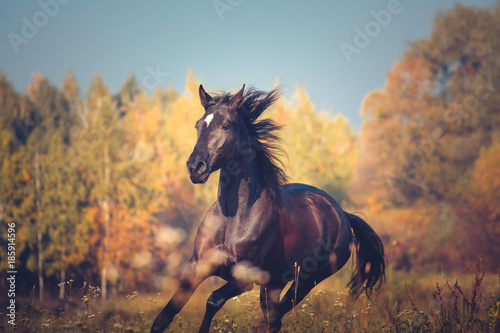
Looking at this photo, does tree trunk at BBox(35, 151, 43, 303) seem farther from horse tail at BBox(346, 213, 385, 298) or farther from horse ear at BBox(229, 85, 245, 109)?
horse ear at BBox(229, 85, 245, 109)

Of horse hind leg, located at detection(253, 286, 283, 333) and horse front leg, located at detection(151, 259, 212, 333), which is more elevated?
horse front leg, located at detection(151, 259, 212, 333)

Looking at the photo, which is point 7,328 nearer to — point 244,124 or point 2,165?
point 244,124

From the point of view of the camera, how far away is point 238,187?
446 centimetres

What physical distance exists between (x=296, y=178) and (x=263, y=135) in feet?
75.0

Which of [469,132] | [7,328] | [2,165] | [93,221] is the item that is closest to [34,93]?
[2,165]

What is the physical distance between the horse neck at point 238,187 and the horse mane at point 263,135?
7.9 inches

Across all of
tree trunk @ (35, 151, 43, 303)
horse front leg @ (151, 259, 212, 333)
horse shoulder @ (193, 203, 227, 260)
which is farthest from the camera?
tree trunk @ (35, 151, 43, 303)

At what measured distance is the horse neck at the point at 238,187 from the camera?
439 centimetres

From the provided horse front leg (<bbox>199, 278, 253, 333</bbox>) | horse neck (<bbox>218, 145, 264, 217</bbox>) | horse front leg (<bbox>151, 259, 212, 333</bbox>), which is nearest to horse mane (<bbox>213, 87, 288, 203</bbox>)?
horse neck (<bbox>218, 145, 264, 217</bbox>)

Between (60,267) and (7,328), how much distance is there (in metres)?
19.8

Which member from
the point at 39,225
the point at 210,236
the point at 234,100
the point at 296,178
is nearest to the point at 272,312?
the point at 210,236

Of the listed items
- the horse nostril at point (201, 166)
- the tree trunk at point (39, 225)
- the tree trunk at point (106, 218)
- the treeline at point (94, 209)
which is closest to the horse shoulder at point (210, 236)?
the horse nostril at point (201, 166)

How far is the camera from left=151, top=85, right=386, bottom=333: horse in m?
4.11

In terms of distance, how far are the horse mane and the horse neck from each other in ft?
0.66
